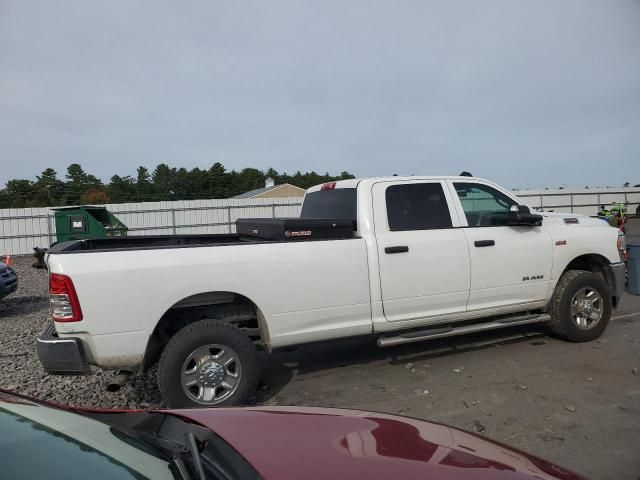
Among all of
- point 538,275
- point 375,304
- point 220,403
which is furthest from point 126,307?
point 538,275

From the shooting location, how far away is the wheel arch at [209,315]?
4.16 meters

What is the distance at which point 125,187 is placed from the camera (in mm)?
70312

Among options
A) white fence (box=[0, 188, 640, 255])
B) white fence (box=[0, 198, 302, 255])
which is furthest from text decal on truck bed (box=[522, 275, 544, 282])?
white fence (box=[0, 198, 302, 255])

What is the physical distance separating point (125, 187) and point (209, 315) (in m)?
71.8

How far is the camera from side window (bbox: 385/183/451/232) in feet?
16.3

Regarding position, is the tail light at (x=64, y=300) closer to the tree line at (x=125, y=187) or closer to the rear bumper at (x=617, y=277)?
the rear bumper at (x=617, y=277)

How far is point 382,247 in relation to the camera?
4.68 m

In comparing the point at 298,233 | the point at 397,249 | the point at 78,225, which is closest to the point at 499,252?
the point at 397,249

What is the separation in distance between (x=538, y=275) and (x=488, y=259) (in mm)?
749

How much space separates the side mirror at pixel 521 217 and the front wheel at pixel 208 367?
312 centimetres

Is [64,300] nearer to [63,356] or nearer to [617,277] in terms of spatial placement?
[63,356]

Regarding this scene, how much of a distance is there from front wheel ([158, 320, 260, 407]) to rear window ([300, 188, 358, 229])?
65.2 inches

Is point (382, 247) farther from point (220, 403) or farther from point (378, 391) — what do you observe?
point (220, 403)

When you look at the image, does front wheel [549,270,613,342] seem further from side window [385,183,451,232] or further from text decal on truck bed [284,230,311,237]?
text decal on truck bed [284,230,311,237]
